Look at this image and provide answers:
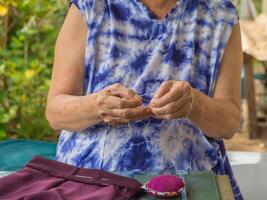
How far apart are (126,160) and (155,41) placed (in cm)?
33

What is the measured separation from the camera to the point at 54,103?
1.47 meters

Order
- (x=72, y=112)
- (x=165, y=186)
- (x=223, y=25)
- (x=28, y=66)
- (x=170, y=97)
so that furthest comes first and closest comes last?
(x=28, y=66) → (x=223, y=25) → (x=72, y=112) → (x=170, y=97) → (x=165, y=186)

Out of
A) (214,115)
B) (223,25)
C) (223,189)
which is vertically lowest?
(223,189)

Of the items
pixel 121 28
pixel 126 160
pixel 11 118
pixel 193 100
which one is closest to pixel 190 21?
pixel 121 28

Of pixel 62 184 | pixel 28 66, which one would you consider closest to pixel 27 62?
pixel 28 66

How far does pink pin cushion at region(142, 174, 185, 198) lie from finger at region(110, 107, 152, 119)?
255mm

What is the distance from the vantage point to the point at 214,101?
4.79 ft

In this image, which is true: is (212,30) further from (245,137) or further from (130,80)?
(245,137)

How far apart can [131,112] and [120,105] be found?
3 cm

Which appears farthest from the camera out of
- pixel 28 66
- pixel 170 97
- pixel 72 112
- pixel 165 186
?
pixel 28 66

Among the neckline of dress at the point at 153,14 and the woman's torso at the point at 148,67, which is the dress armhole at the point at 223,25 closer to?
the woman's torso at the point at 148,67

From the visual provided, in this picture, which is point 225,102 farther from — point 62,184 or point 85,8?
point 62,184

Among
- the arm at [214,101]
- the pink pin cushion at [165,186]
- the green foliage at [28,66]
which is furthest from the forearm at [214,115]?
the green foliage at [28,66]

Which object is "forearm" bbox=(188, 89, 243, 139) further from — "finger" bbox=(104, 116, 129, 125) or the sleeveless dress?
"finger" bbox=(104, 116, 129, 125)
